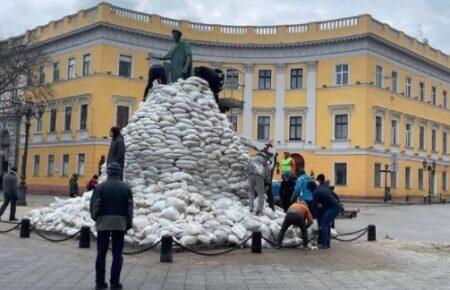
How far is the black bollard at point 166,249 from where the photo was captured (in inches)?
447

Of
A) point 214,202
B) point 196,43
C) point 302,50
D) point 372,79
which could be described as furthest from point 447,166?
point 214,202

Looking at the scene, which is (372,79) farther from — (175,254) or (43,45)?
(175,254)

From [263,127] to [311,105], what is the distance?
15.0 feet

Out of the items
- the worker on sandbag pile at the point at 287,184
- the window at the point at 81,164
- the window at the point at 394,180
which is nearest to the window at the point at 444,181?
the window at the point at 394,180

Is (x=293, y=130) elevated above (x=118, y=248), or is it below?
above

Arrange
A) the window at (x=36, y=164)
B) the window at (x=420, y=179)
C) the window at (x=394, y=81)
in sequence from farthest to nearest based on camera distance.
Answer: the window at (x=420, y=179) → the window at (x=36, y=164) → the window at (x=394, y=81)

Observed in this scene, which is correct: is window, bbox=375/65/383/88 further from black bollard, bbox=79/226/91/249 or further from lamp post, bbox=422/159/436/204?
black bollard, bbox=79/226/91/249

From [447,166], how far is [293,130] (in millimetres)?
17692

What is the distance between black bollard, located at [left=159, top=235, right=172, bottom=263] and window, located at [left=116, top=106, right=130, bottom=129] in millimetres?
36644

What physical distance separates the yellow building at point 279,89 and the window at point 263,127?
3.3 inches

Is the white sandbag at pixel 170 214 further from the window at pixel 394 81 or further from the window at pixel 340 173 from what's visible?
the window at pixel 394 81

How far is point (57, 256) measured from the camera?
11.8m

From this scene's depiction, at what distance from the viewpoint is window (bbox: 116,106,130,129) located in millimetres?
47281

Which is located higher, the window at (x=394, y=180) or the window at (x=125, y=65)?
the window at (x=125, y=65)
